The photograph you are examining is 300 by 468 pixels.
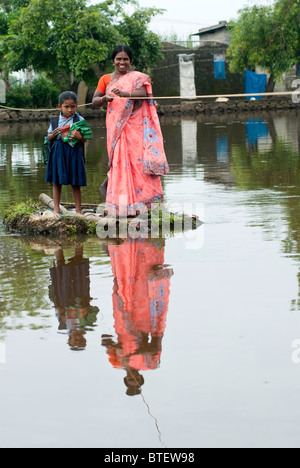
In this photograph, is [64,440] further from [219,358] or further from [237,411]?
[219,358]

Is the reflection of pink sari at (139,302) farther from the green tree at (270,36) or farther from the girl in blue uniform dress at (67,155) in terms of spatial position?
the green tree at (270,36)

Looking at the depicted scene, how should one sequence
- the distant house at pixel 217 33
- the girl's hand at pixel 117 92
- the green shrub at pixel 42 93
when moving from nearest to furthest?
the girl's hand at pixel 117 92
the green shrub at pixel 42 93
the distant house at pixel 217 33

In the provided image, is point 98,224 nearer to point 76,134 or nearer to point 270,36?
point 76,134

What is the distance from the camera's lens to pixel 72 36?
33594mm

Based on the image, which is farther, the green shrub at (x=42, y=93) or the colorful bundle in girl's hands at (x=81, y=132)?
the green shrub at (x=42, y=93)

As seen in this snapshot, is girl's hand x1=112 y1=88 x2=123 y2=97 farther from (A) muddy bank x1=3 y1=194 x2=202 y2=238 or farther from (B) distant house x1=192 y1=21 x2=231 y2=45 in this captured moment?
(B) distant house x1=192 y1=21 x2=231 y2=45

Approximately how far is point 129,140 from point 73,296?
275 centimetres

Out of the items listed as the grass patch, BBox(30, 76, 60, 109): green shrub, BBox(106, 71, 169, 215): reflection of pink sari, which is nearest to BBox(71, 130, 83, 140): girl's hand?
BBox(106, 71, 169, 215): reflection of pink sari

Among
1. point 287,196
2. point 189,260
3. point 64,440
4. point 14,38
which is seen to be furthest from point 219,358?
point 14,38

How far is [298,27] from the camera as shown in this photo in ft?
119

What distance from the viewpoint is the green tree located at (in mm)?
35781

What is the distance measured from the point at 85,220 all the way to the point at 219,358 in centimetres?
372

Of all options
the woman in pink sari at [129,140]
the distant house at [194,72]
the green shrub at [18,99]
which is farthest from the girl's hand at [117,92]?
the distant house at [194,72]

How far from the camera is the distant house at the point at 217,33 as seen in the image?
148 ft
